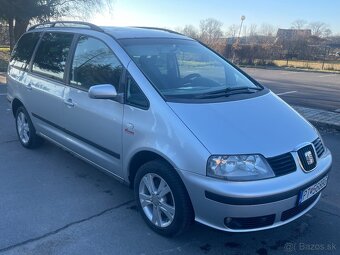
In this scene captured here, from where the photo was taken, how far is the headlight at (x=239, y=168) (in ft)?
8.57

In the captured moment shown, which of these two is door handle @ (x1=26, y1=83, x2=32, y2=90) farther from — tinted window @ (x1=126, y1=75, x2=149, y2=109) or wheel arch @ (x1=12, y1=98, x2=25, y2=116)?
tinted window @ (x1=126, y1=75, x2=149, y2=109)

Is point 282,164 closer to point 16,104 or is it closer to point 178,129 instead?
point 178,129

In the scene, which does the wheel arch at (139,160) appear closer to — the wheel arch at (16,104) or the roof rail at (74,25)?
the roof rail at (74,25)

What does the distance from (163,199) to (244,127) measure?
0.91 metres

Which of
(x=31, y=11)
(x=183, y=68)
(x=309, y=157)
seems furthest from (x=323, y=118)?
(x=31, y=11)

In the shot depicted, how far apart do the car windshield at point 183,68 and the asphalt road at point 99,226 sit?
50.2 inches

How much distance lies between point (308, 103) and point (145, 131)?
8434mm

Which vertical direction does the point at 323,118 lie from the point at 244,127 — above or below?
below

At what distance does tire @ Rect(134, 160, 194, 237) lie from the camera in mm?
2848

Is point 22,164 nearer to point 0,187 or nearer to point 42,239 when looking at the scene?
point 0,187

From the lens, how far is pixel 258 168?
2.64m

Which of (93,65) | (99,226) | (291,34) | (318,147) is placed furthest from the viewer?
(291,34)

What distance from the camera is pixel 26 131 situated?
5.27 m

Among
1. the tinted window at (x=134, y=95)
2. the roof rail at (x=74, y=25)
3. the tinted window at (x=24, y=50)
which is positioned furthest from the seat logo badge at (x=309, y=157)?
the tinted window at (x=24, y=50)
